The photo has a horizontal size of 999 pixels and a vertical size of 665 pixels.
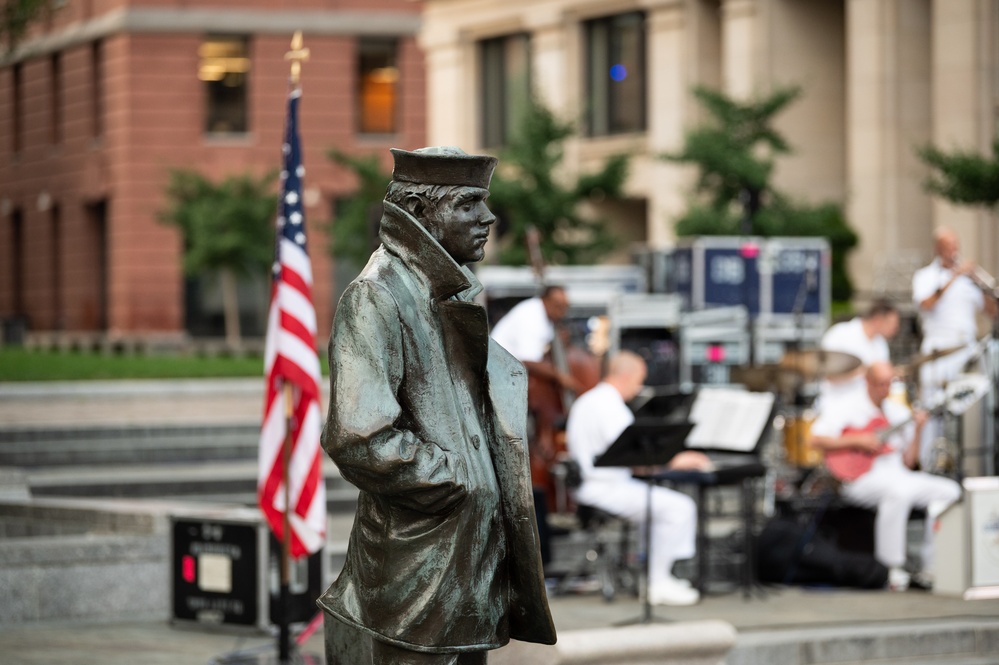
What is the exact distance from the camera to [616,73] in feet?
131

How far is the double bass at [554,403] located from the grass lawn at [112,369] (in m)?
13.6

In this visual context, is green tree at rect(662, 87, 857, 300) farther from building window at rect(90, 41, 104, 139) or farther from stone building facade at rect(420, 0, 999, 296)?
building window at rect(90, 41, 104, 139)

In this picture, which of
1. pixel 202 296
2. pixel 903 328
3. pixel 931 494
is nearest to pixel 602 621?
pixel 931 494

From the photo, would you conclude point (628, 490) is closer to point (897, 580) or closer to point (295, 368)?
point (897, 580)

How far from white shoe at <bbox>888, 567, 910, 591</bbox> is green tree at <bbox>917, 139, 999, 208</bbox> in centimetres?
1191

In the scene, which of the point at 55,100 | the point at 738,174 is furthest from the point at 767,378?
the point at 55,100

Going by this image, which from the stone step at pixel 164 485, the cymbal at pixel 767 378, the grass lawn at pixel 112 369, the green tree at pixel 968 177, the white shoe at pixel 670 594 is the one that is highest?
the green tree at pixel 968 177

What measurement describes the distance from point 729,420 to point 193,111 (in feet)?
134

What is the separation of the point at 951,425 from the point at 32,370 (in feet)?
57.9

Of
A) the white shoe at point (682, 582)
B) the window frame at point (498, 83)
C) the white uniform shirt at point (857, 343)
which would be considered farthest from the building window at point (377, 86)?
the white shoe at point (682, 582)

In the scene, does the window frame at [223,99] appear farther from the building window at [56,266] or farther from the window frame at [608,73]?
the window frame at [608,73]

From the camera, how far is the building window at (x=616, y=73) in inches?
1559

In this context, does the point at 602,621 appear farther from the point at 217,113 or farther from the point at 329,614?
the point at 217,113

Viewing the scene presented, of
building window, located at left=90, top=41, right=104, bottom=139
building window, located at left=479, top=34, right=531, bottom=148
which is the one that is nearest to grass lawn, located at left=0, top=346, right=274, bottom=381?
building window, located at left=479, top=34, right=531, bottom=148
